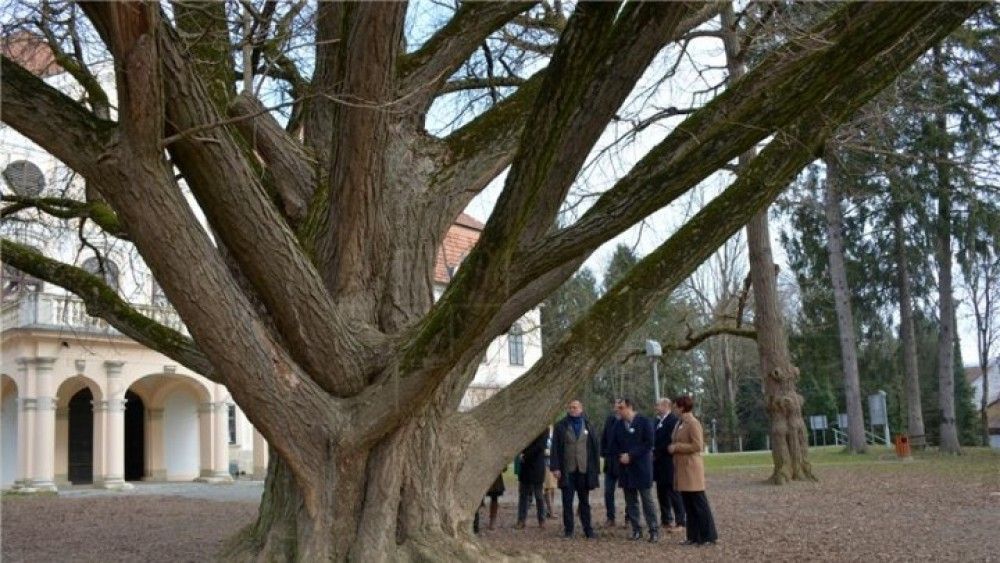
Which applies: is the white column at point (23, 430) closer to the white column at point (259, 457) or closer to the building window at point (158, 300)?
the building window at point (158, 300)

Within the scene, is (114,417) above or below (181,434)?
above

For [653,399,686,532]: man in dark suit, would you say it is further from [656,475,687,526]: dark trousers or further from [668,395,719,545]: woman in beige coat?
[668,395,719,545]: woman in beige coat

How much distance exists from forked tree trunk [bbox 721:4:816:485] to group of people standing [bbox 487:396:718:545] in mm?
5859

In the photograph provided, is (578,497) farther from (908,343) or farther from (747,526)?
(908,343)

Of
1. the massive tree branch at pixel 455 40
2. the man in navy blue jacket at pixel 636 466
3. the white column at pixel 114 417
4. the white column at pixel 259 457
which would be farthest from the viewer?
the white column at pixel 259 457

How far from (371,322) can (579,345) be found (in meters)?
1.85

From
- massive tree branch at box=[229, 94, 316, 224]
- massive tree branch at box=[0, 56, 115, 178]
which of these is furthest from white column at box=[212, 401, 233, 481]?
massive tree branch at box=[0, 56, 115, 178]

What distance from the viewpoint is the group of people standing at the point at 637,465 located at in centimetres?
1041

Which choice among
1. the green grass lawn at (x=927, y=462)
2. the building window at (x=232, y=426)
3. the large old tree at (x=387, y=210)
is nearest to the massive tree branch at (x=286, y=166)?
the large old tree at (x=387, y=210)

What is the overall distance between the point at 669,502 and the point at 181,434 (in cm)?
2574

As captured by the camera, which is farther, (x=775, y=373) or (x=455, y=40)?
(x=775, y=373)

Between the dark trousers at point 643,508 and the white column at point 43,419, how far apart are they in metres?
20.8

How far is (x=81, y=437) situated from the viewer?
32125mm

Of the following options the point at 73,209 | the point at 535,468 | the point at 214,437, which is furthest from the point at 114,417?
the point at 535,468
